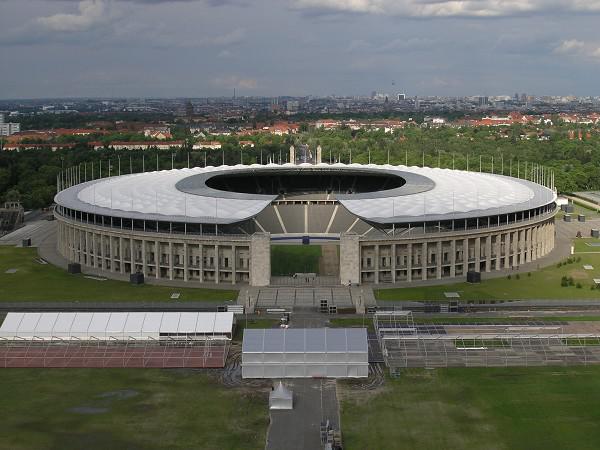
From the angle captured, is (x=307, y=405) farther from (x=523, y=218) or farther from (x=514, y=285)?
(x=523, y=218)

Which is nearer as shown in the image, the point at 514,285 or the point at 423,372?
the point at 423,372

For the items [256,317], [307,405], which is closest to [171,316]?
[256,317]

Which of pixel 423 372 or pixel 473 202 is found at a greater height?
pixel 473 202

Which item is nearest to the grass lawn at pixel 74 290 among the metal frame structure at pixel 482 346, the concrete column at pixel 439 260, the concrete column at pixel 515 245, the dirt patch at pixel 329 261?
the dirt patch at pixel 329 261

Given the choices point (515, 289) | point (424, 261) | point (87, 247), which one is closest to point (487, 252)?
point (515, 289)

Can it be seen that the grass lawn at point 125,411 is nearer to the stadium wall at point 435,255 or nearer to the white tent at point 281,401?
the white tent at point 281,401

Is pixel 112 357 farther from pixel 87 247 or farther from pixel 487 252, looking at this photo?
pixel 487 252
